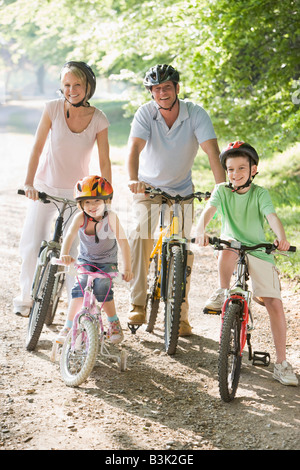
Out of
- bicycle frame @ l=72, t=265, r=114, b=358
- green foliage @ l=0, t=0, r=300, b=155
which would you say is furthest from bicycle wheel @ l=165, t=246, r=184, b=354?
green foliage @ l=0, t=0, r=300, b=155

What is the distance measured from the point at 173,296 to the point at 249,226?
2.96ft

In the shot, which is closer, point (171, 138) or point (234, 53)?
A: point (171, 138)

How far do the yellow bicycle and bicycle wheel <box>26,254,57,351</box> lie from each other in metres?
0.94

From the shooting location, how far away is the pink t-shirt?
550cm

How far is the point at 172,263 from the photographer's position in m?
5.51

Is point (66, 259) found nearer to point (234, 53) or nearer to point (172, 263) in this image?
point (172, 263)

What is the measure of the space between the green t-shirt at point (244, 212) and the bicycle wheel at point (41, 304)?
4.79 feet

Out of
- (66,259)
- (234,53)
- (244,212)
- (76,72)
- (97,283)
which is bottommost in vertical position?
(97,283)

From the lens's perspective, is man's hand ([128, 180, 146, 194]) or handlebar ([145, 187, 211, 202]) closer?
man's hand ([128, 180, 146, 194])

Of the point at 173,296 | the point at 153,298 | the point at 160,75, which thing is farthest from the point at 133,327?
the point at 160,75

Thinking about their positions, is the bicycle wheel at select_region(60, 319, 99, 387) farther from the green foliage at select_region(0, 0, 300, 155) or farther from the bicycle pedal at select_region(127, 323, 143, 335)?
the green foliage at select_region(0, 0, 300, 155)

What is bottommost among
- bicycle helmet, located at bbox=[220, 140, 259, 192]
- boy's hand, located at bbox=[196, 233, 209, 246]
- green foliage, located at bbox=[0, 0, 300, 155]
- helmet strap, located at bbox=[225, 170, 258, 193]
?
boy's hand, located at bbox=[196, 233, 209, 246]

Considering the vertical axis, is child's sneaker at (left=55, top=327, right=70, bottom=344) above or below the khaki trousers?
below
